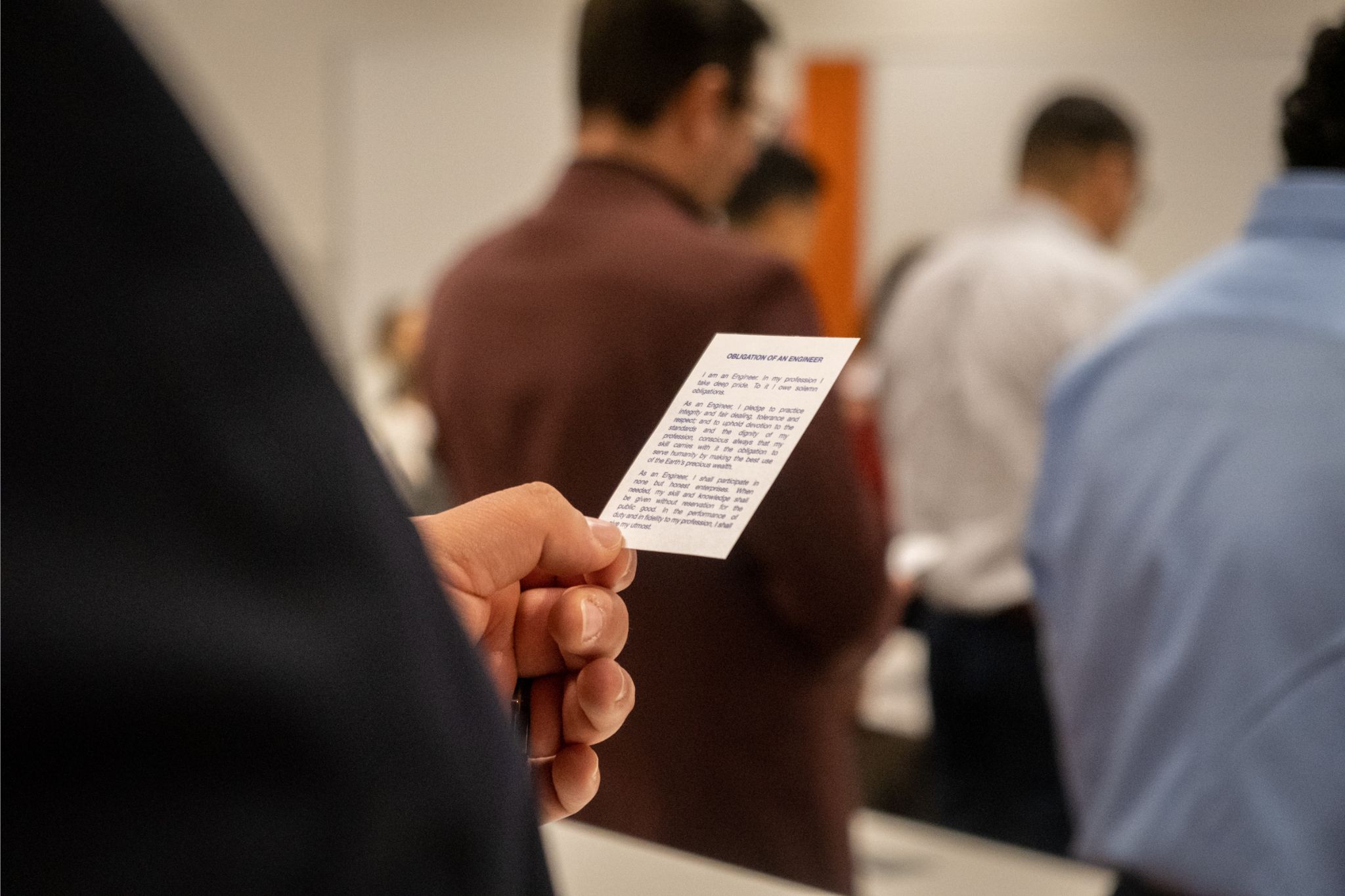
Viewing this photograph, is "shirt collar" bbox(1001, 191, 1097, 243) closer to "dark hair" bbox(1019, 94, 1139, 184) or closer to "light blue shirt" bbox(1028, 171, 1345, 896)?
"dark hair" bbox(1019, 94, 1139, 184)

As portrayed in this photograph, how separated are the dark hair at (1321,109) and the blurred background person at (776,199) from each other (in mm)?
1737

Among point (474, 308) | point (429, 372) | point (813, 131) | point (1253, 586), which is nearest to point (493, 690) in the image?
point (1253, 586)

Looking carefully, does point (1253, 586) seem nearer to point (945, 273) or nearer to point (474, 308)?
point (474, 308)

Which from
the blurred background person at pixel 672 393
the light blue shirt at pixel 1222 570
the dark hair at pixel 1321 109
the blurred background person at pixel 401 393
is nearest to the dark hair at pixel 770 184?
the blurred background person at pixel 401 393

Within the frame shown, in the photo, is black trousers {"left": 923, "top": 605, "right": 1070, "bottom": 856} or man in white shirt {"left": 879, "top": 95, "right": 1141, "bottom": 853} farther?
black trousers {"left": 923, "top": 605, "right": 1070, "bottom": 856}

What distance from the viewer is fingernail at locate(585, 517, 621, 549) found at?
42 cm

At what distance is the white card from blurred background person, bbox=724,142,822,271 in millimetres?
2289

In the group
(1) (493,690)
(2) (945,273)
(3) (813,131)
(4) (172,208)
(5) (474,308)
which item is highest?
(4) (172,208)

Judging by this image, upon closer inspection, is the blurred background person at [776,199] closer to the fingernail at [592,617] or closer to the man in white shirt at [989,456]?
the man in white shirt at [989,456]

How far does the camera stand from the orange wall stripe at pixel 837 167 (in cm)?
485

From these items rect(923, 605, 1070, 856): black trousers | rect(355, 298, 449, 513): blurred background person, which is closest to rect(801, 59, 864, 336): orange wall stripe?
rect(355, 298, 449, 513): blurred background person

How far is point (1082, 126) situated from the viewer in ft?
8.16

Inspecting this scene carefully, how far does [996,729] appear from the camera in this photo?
2248 mm

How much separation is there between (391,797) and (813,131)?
497 cm
